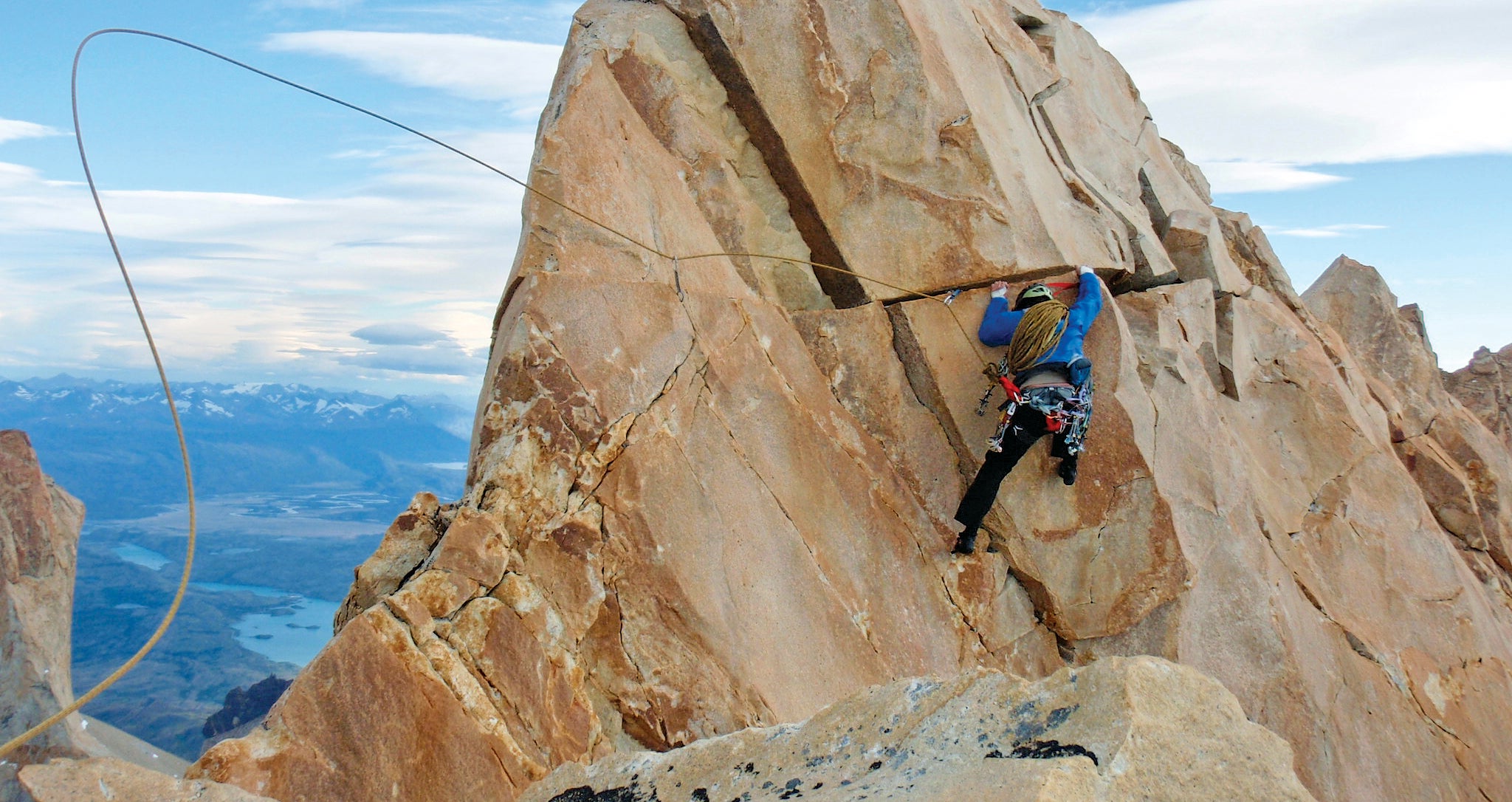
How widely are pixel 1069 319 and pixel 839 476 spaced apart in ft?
7.76

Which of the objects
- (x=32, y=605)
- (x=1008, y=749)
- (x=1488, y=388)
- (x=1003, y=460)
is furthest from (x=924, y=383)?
(x=32, y=605)

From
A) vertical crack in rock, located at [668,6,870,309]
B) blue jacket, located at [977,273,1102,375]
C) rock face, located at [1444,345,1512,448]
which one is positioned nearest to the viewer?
→ blue jacket, located at [977,273,1102,375]

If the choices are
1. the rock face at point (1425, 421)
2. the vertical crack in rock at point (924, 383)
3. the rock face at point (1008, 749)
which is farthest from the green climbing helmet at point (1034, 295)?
the rock face at point (1425, 421)

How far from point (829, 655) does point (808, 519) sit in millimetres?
1020

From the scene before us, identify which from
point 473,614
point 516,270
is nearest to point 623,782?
point 473,614

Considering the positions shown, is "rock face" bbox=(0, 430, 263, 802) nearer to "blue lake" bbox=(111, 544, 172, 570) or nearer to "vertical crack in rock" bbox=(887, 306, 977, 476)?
"vertical crack in rock" bbox=(887, 306, 977, 476)

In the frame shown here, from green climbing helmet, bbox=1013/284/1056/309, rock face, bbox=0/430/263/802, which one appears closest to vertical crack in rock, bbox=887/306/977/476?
green climbing helmet, bbox=1013/284/1056/309

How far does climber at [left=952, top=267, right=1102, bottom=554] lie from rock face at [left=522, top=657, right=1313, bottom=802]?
396 centimetres

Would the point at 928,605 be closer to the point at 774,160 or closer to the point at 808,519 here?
the point at 808,519

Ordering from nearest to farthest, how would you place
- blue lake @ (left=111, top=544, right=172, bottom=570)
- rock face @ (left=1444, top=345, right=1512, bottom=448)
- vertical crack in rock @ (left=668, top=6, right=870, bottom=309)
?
vertical crack in rock @ (left=668, top=6, right=870, bottom=309)
rock face @ (left=1444, top=345, right=1512, bottom=448)
blue lake @ (left=111, top=544, right=172, bottom=570)

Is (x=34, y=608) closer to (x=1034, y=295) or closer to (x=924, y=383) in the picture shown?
(x=924, y=383)

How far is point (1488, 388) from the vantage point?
671 inches

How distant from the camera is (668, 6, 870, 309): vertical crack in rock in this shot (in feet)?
26.5

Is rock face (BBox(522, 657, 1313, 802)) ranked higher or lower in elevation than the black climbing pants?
lower
